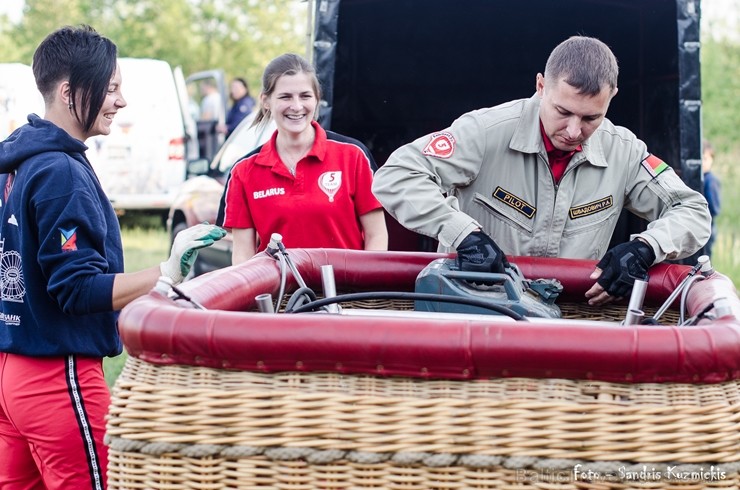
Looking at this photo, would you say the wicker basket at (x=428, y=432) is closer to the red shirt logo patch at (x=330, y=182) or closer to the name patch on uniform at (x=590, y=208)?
the name patch on uniform at (x=590, y=208)

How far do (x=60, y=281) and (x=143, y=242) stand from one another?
1091 centimetres

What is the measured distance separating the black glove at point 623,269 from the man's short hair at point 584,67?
1.70ft

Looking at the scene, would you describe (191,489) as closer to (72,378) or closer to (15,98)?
(72,378)

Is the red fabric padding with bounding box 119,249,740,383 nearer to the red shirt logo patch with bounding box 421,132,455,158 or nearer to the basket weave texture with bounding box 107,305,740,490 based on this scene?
the basket weave texture with bounding box 107,305,740,490

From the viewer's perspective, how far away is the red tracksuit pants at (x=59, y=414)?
269 cm

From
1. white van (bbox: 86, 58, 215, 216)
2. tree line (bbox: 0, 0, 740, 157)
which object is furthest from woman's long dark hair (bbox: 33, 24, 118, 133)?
tree line (bbox: 0, 0, 740, 157)

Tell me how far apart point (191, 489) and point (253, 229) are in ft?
8.02

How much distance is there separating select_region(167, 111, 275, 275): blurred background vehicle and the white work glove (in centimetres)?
516

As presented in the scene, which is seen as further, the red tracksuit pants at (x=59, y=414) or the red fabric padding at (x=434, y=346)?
the red tracksuit pants at (x=59, y=414)

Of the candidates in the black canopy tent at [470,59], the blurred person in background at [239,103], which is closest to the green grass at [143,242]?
the blurred person in background at [239,103]

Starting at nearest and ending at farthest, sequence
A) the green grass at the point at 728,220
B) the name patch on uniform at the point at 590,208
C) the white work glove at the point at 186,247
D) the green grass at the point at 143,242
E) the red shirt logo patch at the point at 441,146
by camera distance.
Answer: the white work glove at the point at 186,247 → the red shirt logo patch at the point at 441,146 → the name patch on uniform at the point at 590,208 → the green grass at the point at 728,220 → the green grass at the point at 143,242

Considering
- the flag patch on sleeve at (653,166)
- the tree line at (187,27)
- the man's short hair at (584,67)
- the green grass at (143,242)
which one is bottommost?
the green grass at (143,242)

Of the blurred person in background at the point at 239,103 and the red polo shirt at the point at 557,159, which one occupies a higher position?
the blurred person in background at the point at 239,103

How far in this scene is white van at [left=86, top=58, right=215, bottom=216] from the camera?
44.4ft
